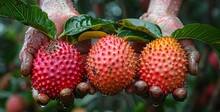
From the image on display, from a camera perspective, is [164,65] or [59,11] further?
[59,11]

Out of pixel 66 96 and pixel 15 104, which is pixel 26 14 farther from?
pixel 15 104

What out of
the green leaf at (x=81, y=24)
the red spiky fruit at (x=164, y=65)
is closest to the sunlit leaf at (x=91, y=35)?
the green leaf at (x=81, y=24)

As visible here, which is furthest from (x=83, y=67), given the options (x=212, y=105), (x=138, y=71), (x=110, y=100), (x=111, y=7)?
(x=111, y=7)

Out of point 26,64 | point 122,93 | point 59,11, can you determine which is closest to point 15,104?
point 122,93

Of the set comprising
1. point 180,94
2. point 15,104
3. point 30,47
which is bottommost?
point 15,104

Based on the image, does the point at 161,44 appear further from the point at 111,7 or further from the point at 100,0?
the point at 111,7

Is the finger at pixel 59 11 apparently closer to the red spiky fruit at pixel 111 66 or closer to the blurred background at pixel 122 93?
the red spiky fruit at pixel 111 66
